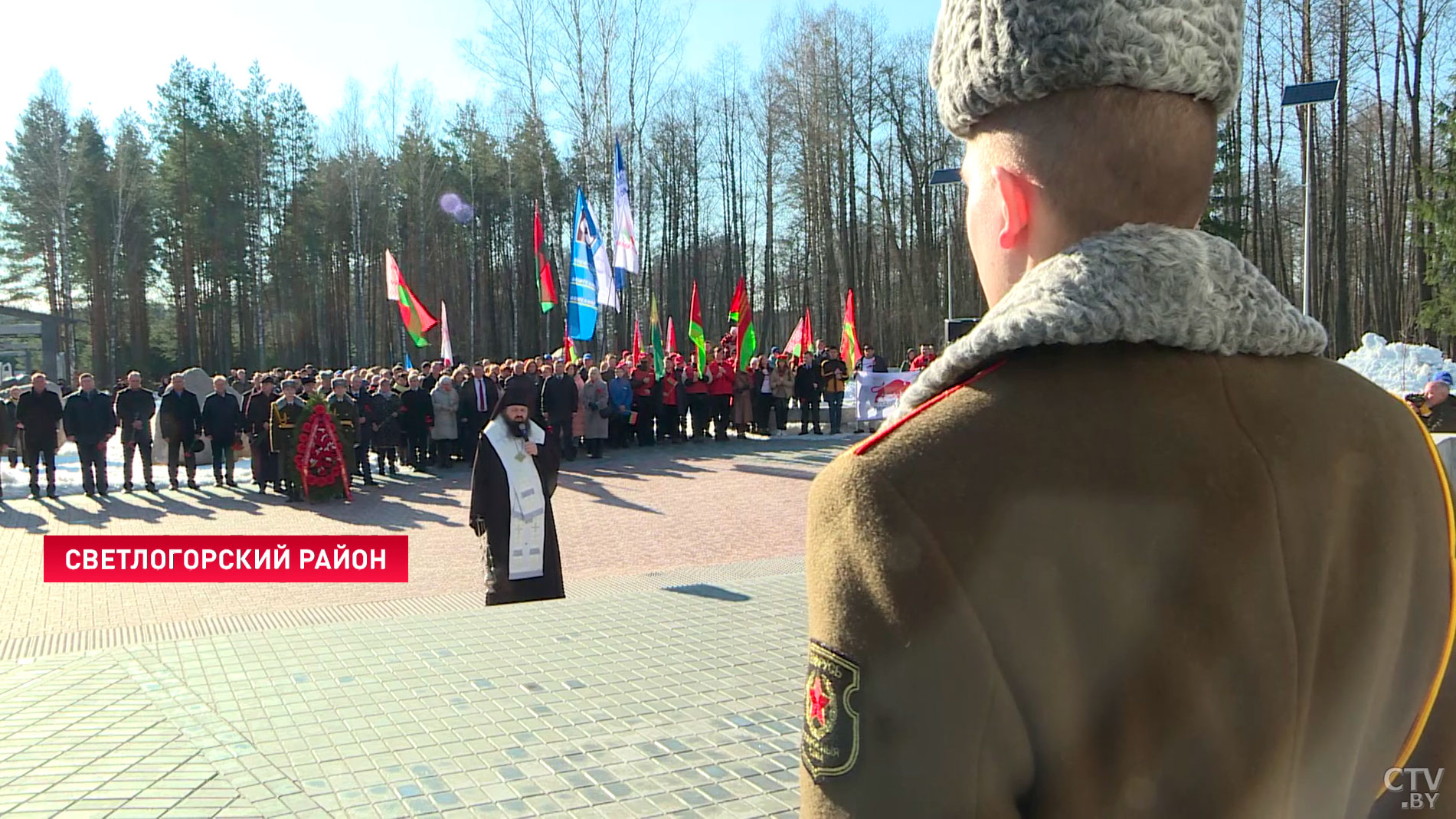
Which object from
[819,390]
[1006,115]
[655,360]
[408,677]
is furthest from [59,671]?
[819,390]

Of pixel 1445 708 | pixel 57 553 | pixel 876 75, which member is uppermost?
pixel 876 75

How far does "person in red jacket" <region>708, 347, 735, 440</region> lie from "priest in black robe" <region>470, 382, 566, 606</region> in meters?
14.1

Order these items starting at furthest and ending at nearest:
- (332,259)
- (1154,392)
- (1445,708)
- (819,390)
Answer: (332,259) → (819,390) → (1445,708) → (1154,392)

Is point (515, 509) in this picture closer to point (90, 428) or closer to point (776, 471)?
point (776, 471)

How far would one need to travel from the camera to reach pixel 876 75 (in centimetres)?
4103

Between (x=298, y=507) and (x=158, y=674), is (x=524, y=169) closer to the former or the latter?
(x=298, y=507)

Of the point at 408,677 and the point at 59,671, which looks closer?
the point at 408,677

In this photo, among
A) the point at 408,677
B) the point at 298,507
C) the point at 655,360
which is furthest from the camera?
the point at 655,360

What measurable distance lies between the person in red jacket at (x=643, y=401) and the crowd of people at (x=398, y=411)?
2 cm

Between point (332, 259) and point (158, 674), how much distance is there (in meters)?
50.4

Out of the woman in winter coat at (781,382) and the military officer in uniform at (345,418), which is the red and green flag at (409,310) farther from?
the woman in winter coat at (781,382)

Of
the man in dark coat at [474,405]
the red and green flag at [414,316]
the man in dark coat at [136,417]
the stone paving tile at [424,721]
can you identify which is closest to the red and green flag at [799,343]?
the red and green flag at [414,316]

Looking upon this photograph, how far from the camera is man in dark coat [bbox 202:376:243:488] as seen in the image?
15.7m

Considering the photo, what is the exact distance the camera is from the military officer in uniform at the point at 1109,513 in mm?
954
